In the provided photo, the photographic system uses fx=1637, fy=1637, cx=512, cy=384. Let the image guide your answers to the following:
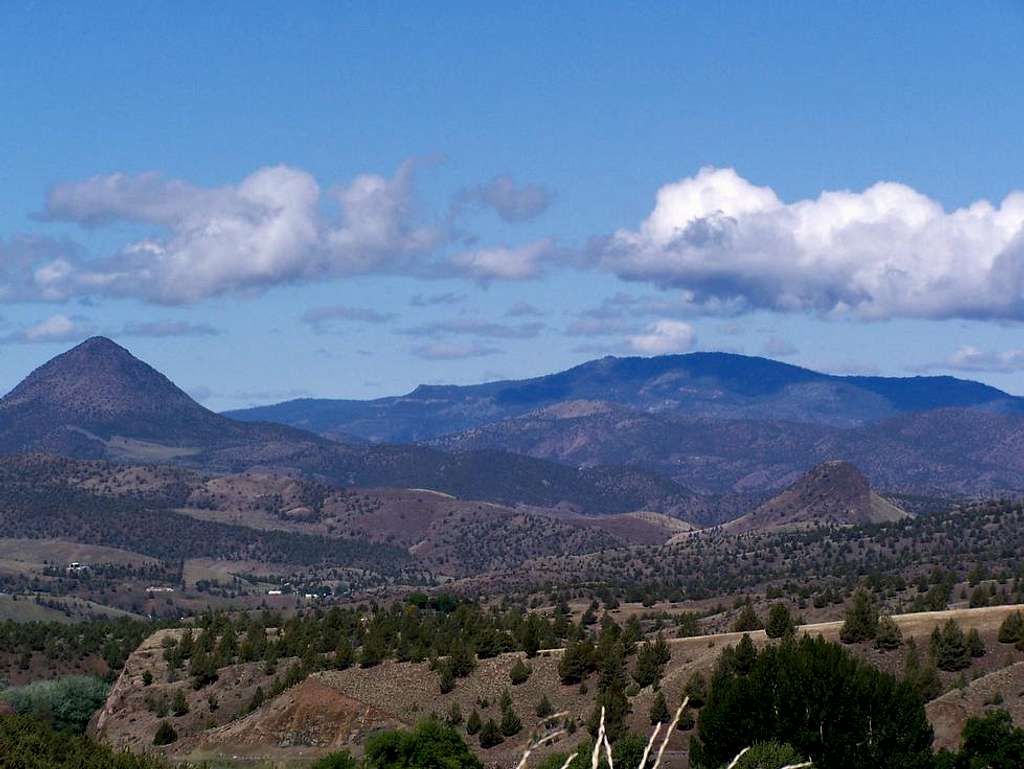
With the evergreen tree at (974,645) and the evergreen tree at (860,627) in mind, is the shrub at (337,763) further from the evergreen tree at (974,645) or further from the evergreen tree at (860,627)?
the evergreen tree at (974,645)

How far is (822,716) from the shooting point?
63.1 metres

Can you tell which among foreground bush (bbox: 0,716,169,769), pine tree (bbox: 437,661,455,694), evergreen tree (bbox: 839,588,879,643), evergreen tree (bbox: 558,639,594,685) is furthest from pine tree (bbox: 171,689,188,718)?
foreground bush (bbox: 0,716,169,769)

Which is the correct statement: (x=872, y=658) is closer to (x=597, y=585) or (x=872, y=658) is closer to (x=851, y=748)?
(x=851, y=748)

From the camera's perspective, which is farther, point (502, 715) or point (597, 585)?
point (597, 585)

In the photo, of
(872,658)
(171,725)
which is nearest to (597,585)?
(171,725)

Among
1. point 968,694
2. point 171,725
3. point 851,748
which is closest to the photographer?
point 851,748

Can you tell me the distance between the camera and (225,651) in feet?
364

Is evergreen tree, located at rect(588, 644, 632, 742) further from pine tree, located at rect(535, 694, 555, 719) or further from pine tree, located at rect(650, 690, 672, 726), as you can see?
pine tree, located at rect(535, 694, 555, 719)

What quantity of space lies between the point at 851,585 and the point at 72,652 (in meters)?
61.9

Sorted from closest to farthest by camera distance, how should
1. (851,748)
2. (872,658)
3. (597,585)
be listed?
(851,748)
(872,658)
(597,585)

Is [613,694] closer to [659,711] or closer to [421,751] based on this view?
[659,711]

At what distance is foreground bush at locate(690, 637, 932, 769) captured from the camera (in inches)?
2452

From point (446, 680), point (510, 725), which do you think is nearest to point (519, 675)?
point (446, 680)

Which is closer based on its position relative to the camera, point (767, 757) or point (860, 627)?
point (767, 757)
